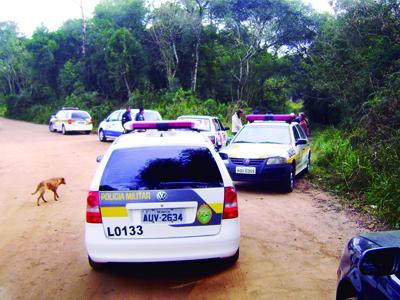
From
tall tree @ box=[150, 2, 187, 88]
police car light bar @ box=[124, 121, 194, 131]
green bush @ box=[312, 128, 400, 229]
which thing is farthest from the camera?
tall tree @ box=[150, 2, 187, 88]

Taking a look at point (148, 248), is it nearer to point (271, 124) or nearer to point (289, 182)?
point (289, 182)

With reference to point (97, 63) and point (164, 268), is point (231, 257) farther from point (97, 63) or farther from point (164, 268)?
point (97, 63)

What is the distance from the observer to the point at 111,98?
36438 millimetres

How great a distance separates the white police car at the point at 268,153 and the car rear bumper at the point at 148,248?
3.92 m

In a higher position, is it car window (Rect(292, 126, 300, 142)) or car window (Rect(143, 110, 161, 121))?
car window (Rect(292, 126, 300, 142))

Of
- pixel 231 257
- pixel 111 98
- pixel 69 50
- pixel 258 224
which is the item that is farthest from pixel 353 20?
pixel 69 50

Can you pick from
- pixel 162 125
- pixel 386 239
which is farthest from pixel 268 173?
pixel 386 239

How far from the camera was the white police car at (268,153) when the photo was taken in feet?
31.0

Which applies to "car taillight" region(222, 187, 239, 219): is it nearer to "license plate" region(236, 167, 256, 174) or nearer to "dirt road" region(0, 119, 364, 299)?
"dirt road" region(0, 119, 364, 299)

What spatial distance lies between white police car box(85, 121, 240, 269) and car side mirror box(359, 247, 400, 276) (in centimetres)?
249

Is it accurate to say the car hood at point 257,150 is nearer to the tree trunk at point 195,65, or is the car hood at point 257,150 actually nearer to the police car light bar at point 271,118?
the police car light bar at point 271,118

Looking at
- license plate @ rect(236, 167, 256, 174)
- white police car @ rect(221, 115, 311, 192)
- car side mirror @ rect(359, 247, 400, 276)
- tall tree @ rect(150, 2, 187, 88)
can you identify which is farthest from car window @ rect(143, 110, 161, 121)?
car side mirror @ rect(359, 247, 400, 276)

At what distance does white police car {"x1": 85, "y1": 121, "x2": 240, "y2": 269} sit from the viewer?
444 centimetres

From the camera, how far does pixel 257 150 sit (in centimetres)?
984
